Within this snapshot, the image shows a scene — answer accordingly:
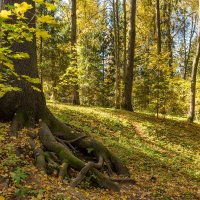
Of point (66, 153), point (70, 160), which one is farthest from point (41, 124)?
point (70, 160)

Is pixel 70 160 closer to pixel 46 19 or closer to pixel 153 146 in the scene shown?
pixel 46 19

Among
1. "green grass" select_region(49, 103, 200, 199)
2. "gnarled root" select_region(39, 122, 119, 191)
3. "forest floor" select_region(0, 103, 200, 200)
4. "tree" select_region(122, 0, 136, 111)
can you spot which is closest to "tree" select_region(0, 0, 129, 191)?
"gnarled root" select_region(39, 122, 119, 191)

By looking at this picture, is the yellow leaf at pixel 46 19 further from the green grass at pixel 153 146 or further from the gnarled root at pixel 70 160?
the green grass at pixel 153 146

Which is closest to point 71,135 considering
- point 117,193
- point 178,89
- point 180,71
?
point 117,193

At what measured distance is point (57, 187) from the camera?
Result: 19.7ft

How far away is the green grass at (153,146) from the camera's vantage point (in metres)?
8.65

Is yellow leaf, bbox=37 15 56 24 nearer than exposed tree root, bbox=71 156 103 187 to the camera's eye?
Yes

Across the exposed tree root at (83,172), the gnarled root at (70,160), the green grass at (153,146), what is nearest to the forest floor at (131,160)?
the green grass at (153,146)

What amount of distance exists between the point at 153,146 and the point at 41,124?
6.02 metres

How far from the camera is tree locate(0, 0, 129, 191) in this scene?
723cm

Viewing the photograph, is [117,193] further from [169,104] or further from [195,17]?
[195,17]

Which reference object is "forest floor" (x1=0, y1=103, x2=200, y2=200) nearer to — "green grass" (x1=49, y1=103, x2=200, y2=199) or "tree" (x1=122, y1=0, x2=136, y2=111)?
"green grass" (x1=49, y1=103, x2=200, y2=199)

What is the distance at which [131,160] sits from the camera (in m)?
9.89

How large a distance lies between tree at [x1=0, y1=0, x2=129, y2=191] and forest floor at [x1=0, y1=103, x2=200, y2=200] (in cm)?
34
